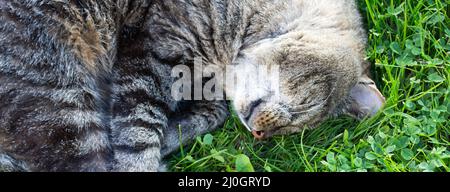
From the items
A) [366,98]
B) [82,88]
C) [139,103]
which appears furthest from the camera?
[366,98]

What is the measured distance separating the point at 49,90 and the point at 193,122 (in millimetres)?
840

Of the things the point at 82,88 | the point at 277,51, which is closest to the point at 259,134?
the point at 277,51

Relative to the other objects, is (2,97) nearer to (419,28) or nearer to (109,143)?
(109,143)

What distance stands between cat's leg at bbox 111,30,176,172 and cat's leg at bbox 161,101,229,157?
10 cm

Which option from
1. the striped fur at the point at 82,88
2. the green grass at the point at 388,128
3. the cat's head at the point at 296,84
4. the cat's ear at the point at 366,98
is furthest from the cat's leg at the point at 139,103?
the cat's ear at the point at 366,98

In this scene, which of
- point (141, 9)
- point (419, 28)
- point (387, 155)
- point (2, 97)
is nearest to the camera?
point (2, 97)

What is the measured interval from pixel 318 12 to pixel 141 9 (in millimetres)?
936

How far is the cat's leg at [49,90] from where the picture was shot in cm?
293

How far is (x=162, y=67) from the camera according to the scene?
10.8 ft

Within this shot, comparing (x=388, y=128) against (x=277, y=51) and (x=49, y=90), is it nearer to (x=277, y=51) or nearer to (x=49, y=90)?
(x=277, y=51)

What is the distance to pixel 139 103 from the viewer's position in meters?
3.24

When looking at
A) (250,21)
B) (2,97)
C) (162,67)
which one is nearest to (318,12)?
(250,21)

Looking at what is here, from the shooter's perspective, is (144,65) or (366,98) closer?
(144,65)

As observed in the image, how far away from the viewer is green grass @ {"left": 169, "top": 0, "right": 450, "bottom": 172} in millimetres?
3150
